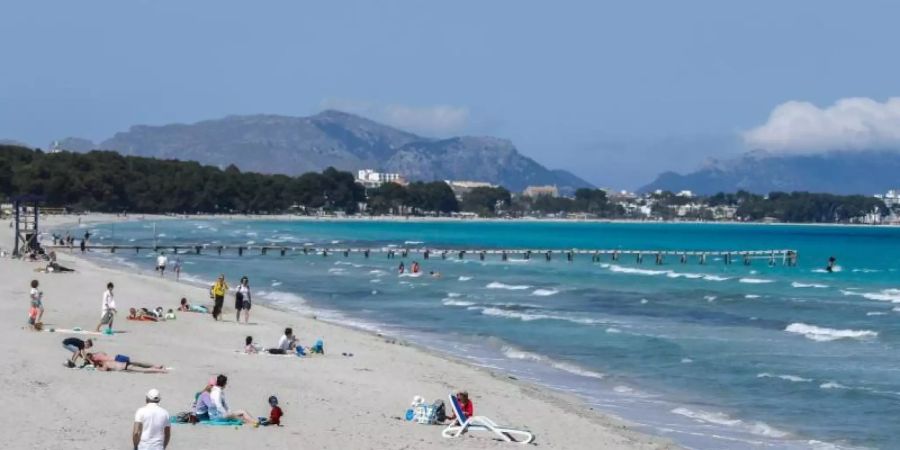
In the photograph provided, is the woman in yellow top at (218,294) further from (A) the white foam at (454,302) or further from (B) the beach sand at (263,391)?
(A) the white foam at (454,302)

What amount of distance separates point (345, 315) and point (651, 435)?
19156 millimetres

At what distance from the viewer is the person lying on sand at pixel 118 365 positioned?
18.1m

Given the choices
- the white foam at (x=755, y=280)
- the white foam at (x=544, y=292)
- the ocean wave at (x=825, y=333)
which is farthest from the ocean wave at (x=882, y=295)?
the ocean wave at (x=825, y=333)

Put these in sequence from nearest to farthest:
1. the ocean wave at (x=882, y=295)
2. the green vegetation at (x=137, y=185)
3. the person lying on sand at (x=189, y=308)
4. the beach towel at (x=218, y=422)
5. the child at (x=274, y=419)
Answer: the beach towel at (x=218, y=422)
the child at (x=274, y=419)
the person lying on sand at (x=189, y=308)
the ocean wave at (x=882, y=295)
the green vegetation at (x=137, y=185)

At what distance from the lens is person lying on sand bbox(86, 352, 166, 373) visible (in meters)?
18.1

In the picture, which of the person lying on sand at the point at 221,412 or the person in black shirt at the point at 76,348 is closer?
the person lying on sand at the point at 221,412

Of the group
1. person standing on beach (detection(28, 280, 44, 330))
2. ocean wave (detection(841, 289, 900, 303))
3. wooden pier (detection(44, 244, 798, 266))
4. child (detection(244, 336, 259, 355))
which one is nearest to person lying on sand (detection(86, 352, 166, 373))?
child (detection(244, 336, 259, 355))

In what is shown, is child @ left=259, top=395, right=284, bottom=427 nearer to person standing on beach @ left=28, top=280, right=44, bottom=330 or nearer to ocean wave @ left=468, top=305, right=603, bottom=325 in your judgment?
person standing on beach @ left=28, top=280, right=44, bottom=330

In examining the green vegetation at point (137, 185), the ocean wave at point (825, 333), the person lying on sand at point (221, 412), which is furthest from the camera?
the green vegetation at point (137, 185)

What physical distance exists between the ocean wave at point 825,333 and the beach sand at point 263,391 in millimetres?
11623

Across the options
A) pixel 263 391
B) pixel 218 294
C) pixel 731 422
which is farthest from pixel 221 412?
pixel 218 294

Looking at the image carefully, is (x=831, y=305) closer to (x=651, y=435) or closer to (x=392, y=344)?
(x=392, y=344)

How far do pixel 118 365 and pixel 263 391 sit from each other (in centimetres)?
240

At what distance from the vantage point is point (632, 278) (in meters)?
56.6
